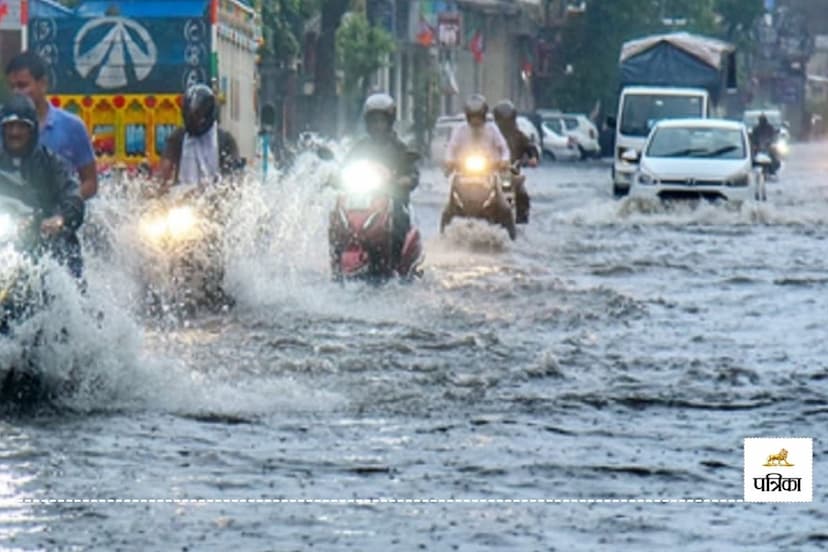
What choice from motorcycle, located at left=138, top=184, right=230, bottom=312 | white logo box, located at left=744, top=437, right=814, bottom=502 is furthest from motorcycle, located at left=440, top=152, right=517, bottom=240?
white logo box, located at left=744, top=437, right=814, bottom=502

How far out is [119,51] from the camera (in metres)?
25.6

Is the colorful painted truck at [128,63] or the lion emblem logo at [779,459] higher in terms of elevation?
the colorful painted truck at [128,63]

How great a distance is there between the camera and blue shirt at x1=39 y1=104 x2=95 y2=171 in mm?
13070

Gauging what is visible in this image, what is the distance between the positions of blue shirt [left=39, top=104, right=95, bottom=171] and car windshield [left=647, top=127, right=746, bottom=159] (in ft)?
69.2

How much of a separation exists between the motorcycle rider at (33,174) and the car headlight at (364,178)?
679cm

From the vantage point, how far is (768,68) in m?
145

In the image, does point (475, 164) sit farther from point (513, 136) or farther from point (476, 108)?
point (513, 136)

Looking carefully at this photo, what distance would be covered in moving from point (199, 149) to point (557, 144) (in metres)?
56.5

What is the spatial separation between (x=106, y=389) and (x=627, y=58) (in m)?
49.3

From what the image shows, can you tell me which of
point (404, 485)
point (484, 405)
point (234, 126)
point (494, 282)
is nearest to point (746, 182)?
point (234, 126)

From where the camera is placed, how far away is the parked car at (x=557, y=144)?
241ft

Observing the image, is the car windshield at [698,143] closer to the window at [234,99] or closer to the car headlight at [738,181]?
the car headlight at [738,181]

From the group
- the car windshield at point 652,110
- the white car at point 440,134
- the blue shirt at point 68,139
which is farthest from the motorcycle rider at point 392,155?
the white car at point 440,134

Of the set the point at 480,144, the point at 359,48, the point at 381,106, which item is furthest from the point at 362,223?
the point at 359,48
